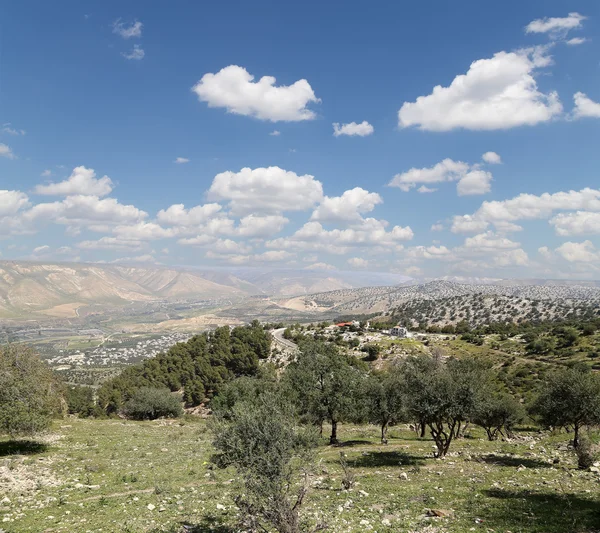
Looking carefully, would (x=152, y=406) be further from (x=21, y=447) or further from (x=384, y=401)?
(x=384, y=401)

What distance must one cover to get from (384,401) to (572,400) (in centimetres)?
1793

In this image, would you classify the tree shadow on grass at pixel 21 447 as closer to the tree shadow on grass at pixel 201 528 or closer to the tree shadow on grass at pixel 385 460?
the tree shadow on grass at pixel 201 528

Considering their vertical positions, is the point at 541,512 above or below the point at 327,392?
above

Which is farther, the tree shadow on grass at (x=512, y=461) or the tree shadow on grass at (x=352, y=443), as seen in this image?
the tree shadow on grass at (x=352, y=443)

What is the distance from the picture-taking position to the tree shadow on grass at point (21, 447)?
31212 mm

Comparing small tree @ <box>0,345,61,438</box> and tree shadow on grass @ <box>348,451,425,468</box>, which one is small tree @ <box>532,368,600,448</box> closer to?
tree shadow on grass @ <box>348,451,425,468</box>

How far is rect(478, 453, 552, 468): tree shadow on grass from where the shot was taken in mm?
28003

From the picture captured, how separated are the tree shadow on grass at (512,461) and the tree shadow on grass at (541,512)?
918 centimetres

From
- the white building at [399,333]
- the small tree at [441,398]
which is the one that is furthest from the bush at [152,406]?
the white building at [399,333]

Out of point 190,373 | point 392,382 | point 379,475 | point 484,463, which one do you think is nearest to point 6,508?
point 379,475

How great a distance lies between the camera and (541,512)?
1691cm

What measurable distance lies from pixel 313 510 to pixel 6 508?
50.4 feet

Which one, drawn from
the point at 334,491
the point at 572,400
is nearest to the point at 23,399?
the point at 334,491

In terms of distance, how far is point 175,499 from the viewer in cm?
2070
